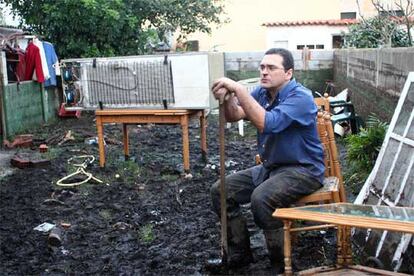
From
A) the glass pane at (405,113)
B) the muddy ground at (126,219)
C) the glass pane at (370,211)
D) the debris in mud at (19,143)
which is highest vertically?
the glass pane at (405,113)

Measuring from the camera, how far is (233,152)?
27.8ft

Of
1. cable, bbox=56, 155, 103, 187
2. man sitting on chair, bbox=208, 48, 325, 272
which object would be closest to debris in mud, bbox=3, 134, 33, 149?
cable, bbox=56, 155, 103, 187

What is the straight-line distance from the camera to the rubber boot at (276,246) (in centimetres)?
359

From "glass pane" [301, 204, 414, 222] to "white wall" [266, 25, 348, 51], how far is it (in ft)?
55.4

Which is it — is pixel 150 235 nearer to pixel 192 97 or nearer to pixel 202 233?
pixel 202 233

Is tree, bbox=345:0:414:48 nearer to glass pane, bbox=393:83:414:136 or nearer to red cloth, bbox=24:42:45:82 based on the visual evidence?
glass pane, bbox=393:83:414:136

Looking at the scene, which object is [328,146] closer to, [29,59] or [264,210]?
[264,210]

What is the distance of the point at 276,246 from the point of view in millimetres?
3625

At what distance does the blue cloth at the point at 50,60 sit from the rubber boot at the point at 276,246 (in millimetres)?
9130

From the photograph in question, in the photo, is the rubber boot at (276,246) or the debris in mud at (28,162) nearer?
the rubber boot at (276,246)

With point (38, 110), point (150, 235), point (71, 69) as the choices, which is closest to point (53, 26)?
point (38, 110)

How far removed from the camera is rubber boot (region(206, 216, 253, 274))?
3865mm

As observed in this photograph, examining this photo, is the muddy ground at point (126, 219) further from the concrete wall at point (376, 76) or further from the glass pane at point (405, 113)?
the concrete wall at point (376, 76)

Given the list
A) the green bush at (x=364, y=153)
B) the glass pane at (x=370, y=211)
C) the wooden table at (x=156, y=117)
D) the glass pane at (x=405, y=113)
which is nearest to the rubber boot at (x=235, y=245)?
the glass pane at (x=370, y=211)
